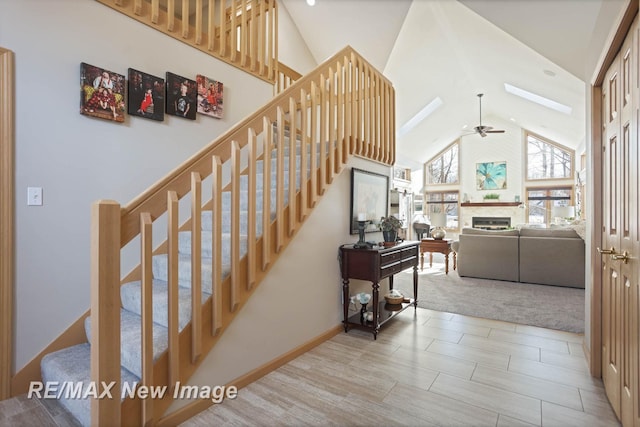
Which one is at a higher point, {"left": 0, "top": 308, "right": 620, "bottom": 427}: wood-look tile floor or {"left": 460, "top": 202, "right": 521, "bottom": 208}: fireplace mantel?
{"left": 460, "top": 202, "right": 521, "bottom": 208}: fireplace mantel

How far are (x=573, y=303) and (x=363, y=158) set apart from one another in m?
3.22

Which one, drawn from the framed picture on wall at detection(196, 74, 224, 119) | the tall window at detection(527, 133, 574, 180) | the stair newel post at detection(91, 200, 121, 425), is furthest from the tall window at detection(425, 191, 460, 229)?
the stair newel post at detection(91, 200, 121, 425)

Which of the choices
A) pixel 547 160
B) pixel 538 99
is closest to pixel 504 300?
pixel 538 99

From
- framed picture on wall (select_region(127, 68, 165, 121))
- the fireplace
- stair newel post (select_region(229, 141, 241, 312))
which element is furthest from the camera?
the fireplace

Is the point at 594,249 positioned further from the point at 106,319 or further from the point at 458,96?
the point at 458,96

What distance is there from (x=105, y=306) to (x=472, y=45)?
657 cm

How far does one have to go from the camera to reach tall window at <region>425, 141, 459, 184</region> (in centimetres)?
1254

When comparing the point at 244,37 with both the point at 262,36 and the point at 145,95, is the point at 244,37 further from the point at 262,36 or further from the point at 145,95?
the point at 145,95

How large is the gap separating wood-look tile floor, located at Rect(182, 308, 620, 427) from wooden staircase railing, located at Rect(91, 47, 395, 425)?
420 millimetres

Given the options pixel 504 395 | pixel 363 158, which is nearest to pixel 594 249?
pixel 504 395

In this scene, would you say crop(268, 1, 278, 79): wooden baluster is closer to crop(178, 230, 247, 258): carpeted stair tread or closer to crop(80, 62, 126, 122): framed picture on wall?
crop(80, 62, 126, 122): framed picture on wall

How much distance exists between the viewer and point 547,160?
1112 centimetres

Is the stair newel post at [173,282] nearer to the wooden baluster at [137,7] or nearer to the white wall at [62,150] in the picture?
the white wall at [62,150]

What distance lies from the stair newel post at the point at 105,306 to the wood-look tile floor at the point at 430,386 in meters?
0.53
